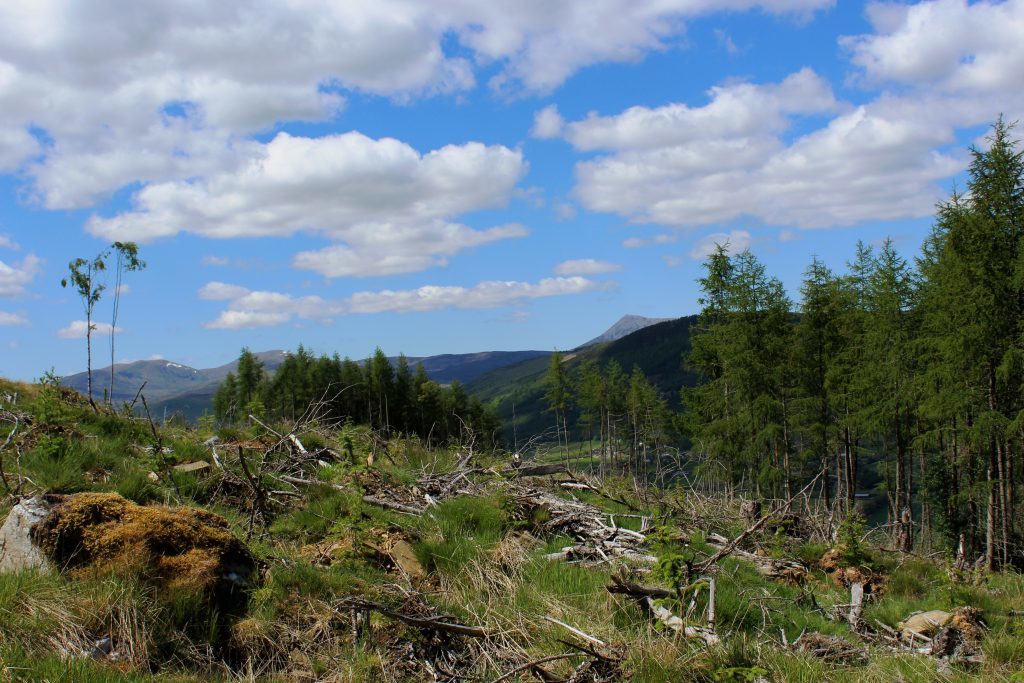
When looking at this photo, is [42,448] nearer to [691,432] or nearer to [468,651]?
[468,651]

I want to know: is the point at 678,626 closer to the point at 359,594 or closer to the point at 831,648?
the point at 831,648

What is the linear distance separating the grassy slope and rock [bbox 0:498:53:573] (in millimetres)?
278

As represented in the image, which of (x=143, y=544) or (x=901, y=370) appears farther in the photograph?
(x=901, y=370)

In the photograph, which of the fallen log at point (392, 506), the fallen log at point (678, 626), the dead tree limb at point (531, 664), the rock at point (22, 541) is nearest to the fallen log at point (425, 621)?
the dead tree limb at point (531, 664)

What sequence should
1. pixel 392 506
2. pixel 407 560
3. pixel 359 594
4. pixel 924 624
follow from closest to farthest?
pixel 359 594, pixel 407 560, pixel 924 624, pixel 392 506

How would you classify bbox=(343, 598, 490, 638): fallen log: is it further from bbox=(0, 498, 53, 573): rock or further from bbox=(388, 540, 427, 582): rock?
bbox=(0, 498, 53, 573): rock

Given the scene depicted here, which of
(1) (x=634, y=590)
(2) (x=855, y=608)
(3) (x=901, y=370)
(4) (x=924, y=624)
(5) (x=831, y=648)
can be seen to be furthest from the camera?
(3) (x=901, y=370)

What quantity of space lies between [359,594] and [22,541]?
2139mm

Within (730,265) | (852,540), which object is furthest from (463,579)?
(730,265)

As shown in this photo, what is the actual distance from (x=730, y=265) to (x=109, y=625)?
1316 inches

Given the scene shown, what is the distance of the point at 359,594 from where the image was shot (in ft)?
14.8

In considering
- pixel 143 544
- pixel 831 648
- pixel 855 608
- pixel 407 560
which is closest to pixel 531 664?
pixel 407 560

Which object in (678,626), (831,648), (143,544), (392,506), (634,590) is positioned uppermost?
(143,544)

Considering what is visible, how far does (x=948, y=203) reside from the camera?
24344 millimetres
